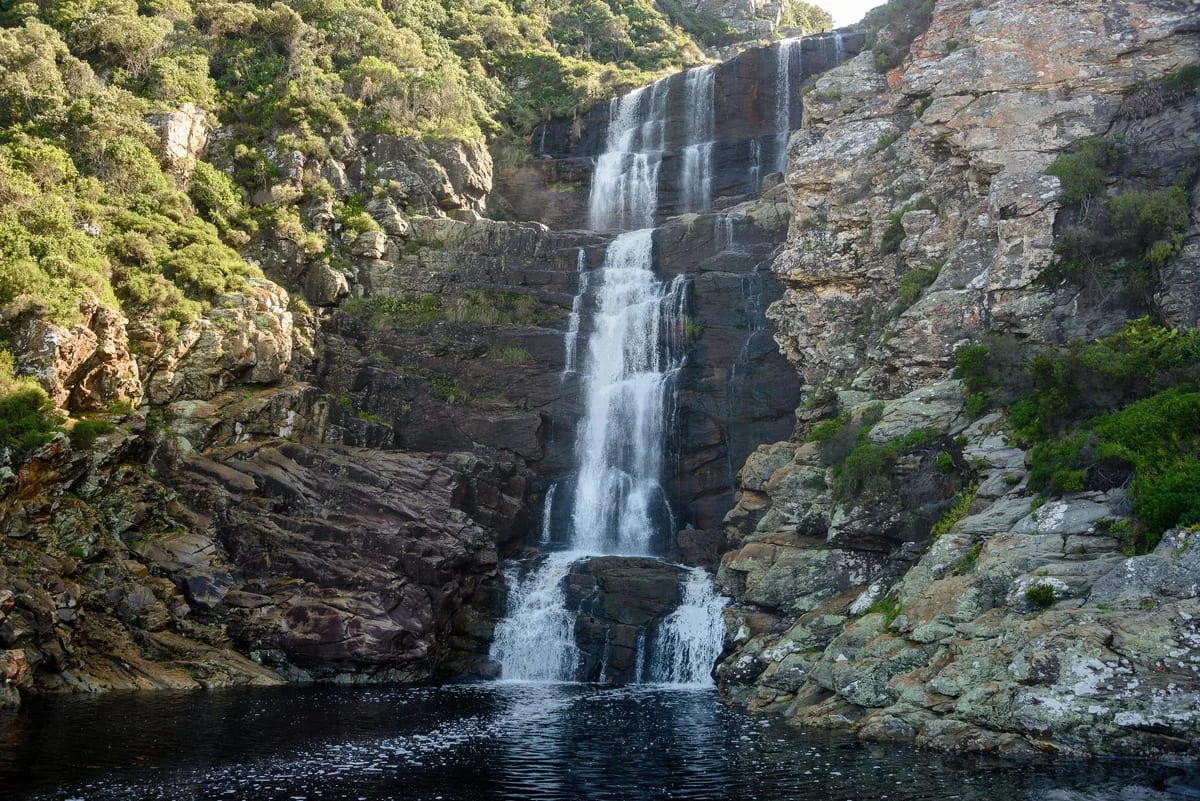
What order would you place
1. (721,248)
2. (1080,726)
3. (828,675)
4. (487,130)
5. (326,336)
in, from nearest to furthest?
(1080,726) < (828,675) < (326,336) < (721,248) < (487,130)

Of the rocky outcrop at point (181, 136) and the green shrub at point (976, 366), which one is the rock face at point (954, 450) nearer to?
the green shrub at point (976, 366)

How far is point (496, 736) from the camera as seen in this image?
748 inches

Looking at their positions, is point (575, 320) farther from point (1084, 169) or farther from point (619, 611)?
point (1084, 169)

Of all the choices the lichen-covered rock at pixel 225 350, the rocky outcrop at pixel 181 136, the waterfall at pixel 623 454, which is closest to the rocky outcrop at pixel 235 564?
the waterfall at pixel 623 454

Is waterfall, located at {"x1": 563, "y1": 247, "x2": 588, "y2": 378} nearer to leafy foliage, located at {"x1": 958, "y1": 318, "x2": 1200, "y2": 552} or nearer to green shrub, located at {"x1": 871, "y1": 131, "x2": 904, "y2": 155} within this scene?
green shrub, located at {"x1": 871, "y1": 131, "x2": 904, "y2": 155}

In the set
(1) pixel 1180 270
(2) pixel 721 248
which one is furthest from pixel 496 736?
(2) pixel 721 248

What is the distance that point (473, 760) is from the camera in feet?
54.2

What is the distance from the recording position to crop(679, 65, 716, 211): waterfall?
49344 mm

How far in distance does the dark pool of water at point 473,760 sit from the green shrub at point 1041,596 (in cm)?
369

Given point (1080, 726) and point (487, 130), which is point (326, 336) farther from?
point (1080, 726)

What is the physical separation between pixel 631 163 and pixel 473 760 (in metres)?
40.2

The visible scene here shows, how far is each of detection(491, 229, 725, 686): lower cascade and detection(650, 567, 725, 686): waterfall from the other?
0.11 ft

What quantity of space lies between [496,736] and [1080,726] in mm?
10906

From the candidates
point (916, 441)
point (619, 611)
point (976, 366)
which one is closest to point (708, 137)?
point (976, 366)
